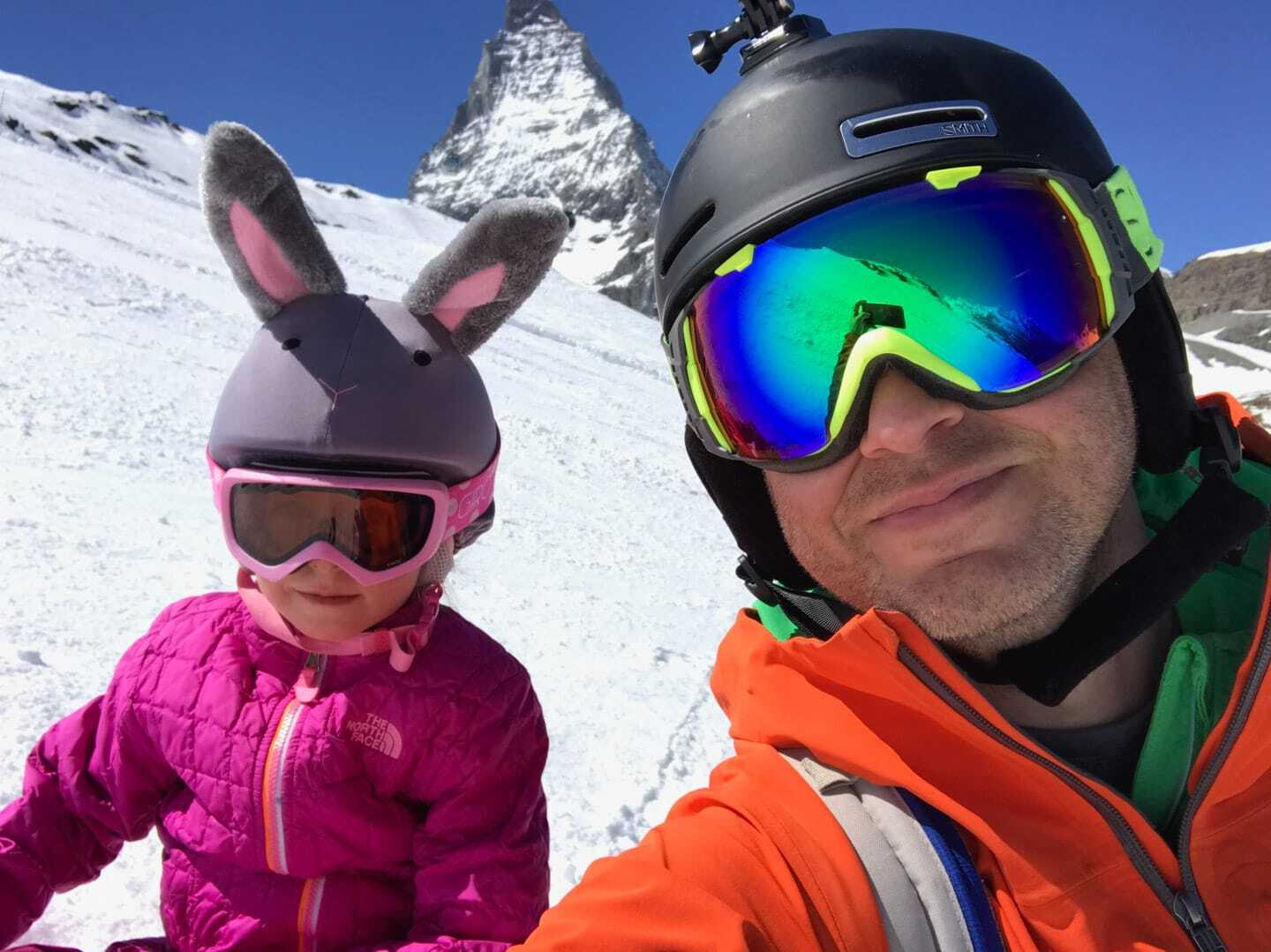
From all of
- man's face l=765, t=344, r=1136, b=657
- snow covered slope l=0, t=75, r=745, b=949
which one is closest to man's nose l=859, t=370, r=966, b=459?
Result: man's face l=765, t=344, r=1136, b=657

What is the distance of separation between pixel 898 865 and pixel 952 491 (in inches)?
22.4

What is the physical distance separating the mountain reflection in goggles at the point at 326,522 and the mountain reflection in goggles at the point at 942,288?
88 centimetres

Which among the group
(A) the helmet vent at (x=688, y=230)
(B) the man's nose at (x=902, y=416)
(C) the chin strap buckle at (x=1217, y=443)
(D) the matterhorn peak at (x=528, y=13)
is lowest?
(B) the man's nose at (x=902, y=416)

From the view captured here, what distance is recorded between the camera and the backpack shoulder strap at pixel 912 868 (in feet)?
3.30

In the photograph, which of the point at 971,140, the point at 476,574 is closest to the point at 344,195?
the point at 476,574

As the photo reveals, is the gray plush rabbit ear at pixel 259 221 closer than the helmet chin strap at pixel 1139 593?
No

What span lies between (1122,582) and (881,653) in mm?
425

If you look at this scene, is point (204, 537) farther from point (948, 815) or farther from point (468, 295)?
point (948, 815)

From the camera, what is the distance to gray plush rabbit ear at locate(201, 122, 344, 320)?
1749 mm

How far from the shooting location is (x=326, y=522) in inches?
65.2

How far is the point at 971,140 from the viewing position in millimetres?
1344

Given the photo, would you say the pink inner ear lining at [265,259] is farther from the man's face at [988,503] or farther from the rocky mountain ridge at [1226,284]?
the rocky mountain ridge at [1226,284]

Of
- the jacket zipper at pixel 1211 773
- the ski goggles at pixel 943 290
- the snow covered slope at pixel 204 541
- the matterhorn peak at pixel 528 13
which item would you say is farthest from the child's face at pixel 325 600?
the matterhorn peak at pixel 528 13

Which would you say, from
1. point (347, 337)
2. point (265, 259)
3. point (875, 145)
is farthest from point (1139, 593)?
point (265, 259)
